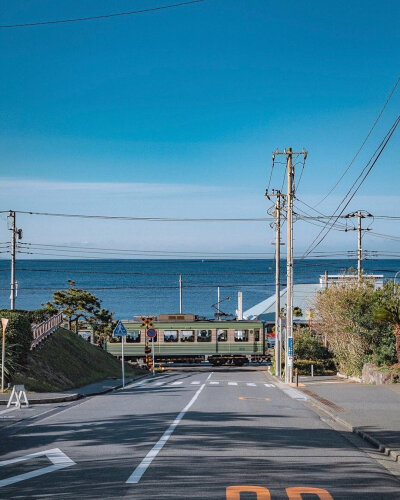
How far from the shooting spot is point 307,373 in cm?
4222

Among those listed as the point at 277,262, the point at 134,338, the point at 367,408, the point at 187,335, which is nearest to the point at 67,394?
the point at 367,408

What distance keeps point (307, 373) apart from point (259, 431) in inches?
1114

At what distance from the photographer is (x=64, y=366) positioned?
103 feet

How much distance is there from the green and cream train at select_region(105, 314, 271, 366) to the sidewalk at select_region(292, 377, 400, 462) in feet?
74.3

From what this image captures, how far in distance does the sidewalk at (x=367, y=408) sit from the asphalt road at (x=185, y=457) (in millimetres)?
630

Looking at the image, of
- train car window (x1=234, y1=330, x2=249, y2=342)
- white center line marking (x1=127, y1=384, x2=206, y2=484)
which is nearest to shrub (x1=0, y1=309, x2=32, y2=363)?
white center line marking (x1=127, y1=384, x2=206, y2=484)

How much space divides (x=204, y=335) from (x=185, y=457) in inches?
1644

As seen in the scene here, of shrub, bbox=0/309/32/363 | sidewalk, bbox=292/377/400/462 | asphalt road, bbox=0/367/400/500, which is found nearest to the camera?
asphalt road, bbox=0/367/400/500

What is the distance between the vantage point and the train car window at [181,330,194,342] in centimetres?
5297

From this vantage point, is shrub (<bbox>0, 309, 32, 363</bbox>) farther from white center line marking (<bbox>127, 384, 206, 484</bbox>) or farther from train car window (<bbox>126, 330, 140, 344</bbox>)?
train car window (<bbox>126, 330, 140, 344</bbox>)

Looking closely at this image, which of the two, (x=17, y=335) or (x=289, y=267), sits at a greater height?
(x=289, y=267)

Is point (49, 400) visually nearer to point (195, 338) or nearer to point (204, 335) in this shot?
point (195, 338)

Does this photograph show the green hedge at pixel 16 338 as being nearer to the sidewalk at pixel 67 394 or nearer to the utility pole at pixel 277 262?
the sidewalk at pixel 67 394

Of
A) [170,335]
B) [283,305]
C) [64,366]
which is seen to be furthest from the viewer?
[283,305]
